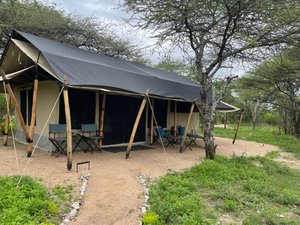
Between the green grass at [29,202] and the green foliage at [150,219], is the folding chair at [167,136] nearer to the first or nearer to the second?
the green grass at [29,202]

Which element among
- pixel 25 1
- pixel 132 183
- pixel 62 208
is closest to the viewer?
pixel 62 208

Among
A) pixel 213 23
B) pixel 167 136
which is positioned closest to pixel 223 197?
pixel 213 23

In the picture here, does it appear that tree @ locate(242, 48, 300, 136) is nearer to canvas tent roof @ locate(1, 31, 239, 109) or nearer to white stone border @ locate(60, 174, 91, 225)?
canvas tent roof @ locate(1, 31, 239, 109)

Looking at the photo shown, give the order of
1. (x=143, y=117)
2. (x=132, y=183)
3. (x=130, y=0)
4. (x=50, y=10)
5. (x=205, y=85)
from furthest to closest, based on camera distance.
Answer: (x=50, y=10) < (x=143, y=117) < (x=205, y=85) < (x=130, y=0) < (x=132, y=183)

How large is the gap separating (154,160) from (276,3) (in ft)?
16.1

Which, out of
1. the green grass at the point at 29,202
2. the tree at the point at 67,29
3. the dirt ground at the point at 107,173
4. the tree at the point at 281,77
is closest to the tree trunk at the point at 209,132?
the dirt ground at the point at 107,173

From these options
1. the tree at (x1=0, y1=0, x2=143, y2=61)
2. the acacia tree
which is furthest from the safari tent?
the tree at (x1=0, y1=0, x2=143, y2=61)

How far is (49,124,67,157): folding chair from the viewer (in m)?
6.75

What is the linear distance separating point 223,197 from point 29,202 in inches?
118

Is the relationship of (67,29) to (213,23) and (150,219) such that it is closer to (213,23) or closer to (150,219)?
(213,23)

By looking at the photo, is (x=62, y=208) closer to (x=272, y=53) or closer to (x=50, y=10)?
(x=272, y=53)

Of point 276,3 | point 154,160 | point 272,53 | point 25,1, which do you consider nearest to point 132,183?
point 154,160

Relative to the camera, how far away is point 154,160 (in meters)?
7.19

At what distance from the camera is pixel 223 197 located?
455cm
